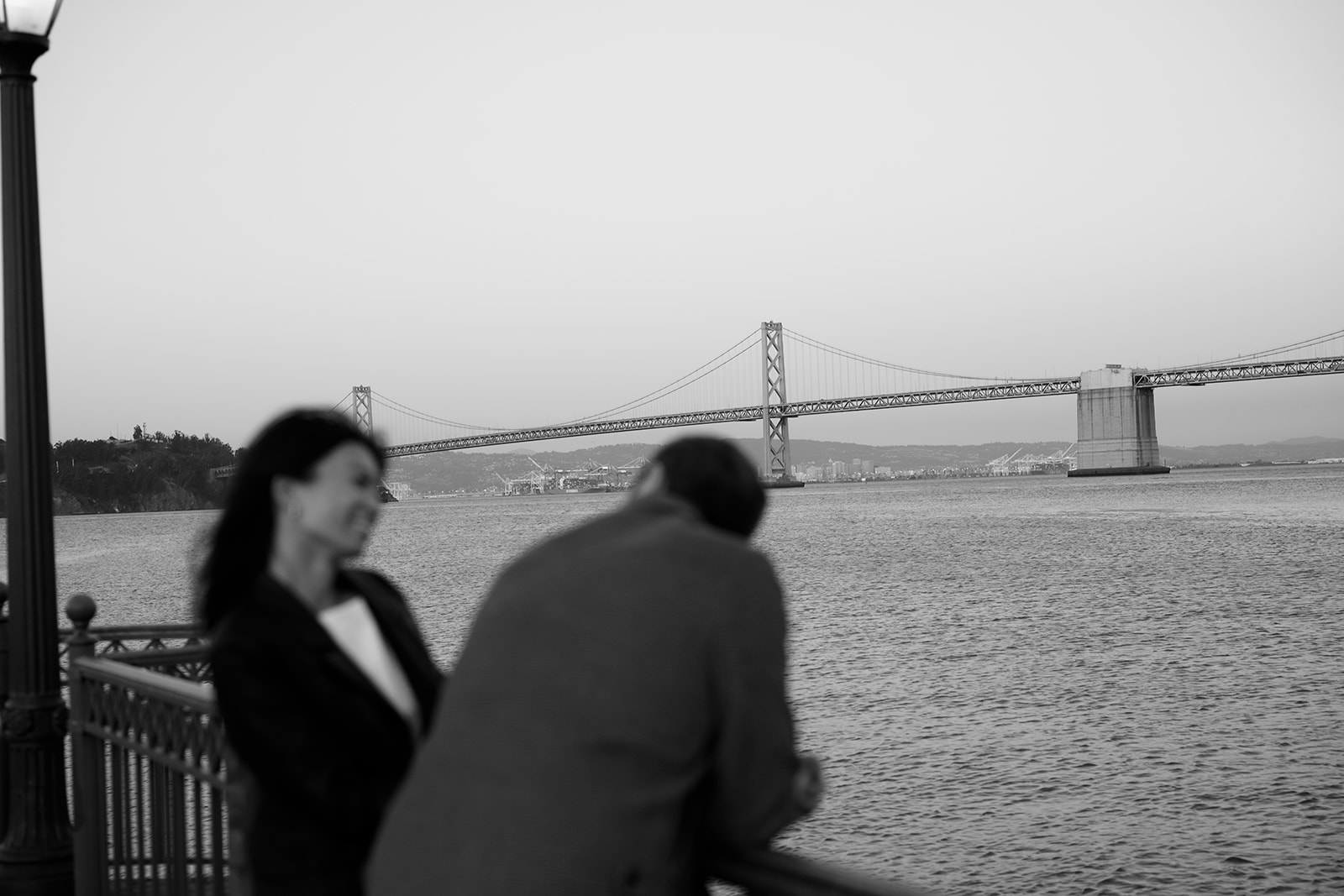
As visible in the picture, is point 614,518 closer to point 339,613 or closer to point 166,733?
point 339,613

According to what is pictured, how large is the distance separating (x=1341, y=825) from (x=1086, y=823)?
1865mm

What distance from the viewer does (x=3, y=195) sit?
3.60 m

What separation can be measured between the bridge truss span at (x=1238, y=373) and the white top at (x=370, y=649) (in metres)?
81.6

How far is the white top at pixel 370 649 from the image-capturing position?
1802 millimetres

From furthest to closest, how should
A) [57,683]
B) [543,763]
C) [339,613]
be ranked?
[57,683], [339,613], [543,763]

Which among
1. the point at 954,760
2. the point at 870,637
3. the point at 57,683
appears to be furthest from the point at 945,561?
the point at 57,683

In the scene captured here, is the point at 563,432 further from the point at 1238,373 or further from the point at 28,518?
the point at 28,518

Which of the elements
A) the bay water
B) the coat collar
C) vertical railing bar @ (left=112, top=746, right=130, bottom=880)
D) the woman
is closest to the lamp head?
the bay water

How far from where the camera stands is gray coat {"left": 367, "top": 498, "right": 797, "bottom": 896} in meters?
1.36

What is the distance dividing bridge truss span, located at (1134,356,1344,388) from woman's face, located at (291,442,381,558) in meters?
81.6

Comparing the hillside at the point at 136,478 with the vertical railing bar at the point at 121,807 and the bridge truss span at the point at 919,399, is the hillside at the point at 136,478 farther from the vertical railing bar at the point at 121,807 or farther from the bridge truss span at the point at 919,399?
the vertical railing bar at the point at 121,807

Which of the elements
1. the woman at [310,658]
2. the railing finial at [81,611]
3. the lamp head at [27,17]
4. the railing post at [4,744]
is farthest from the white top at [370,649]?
the lamp head at [27,17]

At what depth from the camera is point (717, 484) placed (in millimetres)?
1618

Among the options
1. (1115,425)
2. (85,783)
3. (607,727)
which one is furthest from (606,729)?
(1115,425)
